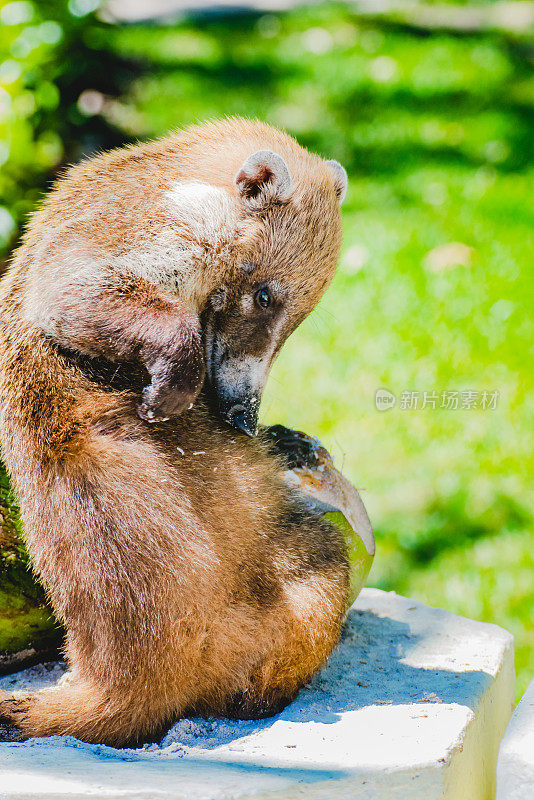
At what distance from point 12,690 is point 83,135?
4779 millimetres

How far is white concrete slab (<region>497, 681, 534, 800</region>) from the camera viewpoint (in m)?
2.45

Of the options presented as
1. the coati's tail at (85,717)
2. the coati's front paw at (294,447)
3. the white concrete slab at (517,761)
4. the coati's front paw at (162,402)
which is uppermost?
the coati's front paw at (162,402)

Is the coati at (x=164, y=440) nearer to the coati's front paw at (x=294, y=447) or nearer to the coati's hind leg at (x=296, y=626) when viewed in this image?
the coati's hind leg at (x=296, y=626)

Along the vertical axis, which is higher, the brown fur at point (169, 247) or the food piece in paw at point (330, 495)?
the brown fur at point (169, 247)

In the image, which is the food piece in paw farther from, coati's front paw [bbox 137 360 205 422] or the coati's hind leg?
coati's front paw [bbox 137 360 205 422]

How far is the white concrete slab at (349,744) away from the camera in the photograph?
7.38 ft

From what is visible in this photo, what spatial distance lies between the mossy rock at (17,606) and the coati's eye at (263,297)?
1.02 meters


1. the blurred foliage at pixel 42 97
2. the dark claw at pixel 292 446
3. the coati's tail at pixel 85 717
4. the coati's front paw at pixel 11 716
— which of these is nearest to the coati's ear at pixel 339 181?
the dark claw at pixel 292 446

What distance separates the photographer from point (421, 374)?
5.69 meters

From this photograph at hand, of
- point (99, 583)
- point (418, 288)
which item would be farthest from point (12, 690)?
point (418, 288)

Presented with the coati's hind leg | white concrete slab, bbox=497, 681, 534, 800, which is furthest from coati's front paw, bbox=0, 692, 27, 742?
white concrete slab, bbox=497, 681, 534, 800

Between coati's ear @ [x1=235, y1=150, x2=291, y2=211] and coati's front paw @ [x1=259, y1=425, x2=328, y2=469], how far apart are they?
0.74 m

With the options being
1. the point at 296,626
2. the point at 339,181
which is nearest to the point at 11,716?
the point at 296,626

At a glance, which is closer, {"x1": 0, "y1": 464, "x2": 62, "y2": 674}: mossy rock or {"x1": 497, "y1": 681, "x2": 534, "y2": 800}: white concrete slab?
{"x1": 497, "y1": 681, "x2": 534, "y2": 800}: white concrete slab
